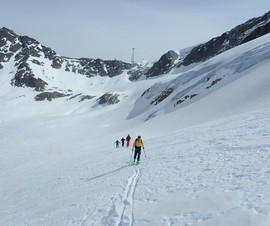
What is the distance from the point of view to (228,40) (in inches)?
4700

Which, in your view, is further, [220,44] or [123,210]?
[220,44]

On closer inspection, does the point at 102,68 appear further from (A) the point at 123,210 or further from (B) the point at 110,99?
(A) the point at 123,210

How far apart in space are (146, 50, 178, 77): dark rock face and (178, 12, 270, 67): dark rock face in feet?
27.3

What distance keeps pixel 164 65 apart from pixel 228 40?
37078 mm

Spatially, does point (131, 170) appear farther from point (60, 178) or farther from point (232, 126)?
point (232, 126)

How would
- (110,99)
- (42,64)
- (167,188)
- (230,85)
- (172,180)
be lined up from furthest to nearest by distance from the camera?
(42,64) → (110,99) → (230,85) → (172,180) → (167,188)

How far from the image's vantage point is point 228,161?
15.9 metres

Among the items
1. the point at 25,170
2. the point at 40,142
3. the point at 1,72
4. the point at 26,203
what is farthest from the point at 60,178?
the point at 1,72

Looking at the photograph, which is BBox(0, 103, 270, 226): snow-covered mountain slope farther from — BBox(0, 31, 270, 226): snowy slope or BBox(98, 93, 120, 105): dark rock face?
BBox(98, 93, 120, 105): dark rock face

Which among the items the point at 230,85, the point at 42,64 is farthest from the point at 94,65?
the point at 230,85

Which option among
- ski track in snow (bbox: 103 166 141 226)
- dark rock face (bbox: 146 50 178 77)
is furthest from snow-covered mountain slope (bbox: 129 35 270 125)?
dark rock face (bbox: 146 50 178 77)

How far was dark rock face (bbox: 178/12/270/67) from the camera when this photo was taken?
10700cm

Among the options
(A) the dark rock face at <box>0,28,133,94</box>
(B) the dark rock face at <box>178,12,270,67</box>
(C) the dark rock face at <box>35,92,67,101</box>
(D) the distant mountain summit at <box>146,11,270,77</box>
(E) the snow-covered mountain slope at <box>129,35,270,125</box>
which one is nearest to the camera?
(E) the snow-covered mountain slope at <box>129,35,270,125</box>

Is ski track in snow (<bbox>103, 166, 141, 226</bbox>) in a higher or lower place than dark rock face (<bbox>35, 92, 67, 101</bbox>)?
lower
